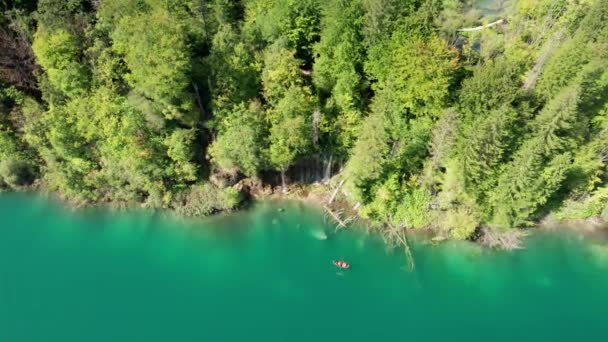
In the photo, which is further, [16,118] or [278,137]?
[16,118]

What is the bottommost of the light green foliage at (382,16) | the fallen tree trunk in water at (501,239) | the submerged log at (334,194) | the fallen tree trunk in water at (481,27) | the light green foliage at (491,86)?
the fallen tree trunk in water at (501,239)

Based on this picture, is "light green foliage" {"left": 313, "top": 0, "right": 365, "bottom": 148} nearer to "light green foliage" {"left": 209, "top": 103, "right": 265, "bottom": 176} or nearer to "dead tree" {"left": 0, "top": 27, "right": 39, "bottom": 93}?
"light green foliage" {"left": 209, "top": 103, "right": 265, "bottom": 176}

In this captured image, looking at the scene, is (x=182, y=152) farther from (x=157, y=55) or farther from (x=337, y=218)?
(x=337, y=218)

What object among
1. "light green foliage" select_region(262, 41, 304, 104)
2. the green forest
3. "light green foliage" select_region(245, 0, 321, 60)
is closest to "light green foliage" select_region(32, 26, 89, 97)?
the green forest

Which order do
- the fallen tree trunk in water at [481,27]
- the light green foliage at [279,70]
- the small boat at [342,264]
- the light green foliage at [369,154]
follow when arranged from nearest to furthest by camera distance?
the light green foliage at [369,154]
the light green foliage at [279,70]
the small boat at [342,264]
the fallen tree trunk in water at [481,27]

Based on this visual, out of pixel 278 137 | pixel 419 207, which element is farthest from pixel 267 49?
pixel 419 207

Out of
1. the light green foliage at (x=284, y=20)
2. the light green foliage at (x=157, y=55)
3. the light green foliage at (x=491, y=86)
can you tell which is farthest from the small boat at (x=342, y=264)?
the light green foliage at (x=284, y=20)

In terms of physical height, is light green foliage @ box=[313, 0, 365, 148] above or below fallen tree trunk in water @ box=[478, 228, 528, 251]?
above

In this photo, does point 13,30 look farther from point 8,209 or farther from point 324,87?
point 324,87

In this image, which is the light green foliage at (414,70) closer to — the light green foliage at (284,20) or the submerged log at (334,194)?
the light green foliage at (284,20)
